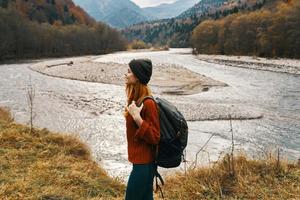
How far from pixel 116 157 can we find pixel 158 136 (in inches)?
429

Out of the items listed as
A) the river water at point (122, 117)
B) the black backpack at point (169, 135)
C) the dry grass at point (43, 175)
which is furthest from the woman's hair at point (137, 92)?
the river water at point (122, 117)

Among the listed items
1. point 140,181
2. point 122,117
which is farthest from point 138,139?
point 122,117

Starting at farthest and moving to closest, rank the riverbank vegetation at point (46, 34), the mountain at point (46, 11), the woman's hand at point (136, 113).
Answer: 1. the mountain at point (46, 11)
2. the riverbank vegetation at point (46, 34)
3. the woman's hand at point (136, 113)

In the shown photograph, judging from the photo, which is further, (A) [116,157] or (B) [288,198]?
(A) [116,157]

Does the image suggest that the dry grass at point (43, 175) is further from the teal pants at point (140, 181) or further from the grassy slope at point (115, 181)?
the teal pants at point (140, 181)

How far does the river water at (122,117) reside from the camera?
16703 millimetres

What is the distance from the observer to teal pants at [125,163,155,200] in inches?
192

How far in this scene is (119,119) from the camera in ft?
79.4

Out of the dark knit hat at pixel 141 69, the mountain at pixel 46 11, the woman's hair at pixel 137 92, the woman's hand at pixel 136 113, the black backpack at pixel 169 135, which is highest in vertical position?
the mountain at pixel 46 11

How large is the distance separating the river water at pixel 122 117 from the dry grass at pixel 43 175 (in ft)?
9.42

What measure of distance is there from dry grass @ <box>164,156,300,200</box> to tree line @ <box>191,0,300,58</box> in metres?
66.3

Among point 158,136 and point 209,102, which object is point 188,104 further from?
point 158,136

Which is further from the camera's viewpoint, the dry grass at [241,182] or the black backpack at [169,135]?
the dry grass at [241,182]

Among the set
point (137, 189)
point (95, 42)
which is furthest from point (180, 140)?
point (95, 42)
